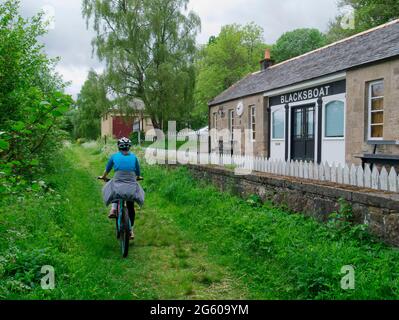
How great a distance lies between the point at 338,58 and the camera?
42.9ft

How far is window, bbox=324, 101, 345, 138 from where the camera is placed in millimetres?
12320

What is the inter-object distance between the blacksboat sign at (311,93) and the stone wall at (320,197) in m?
5.49

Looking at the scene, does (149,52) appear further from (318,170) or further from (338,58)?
(318,170)

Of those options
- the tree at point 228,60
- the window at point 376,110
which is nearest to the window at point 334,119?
the window at point 376,110

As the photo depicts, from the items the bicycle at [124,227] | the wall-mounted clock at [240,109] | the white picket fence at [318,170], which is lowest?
the bicycle at [124,227]

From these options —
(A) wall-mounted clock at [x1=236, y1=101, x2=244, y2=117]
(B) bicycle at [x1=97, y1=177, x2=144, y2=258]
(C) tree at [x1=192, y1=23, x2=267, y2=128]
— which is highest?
(C) tree at [x1=192, y1=23, x2=267, y2=128]

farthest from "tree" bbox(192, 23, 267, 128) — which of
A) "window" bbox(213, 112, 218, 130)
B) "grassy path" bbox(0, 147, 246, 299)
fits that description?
"grassy path" bbox(0, 147, 246, 299)

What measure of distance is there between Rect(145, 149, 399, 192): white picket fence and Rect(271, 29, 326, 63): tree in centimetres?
4246

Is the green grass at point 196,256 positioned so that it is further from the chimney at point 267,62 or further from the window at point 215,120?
the window at point 215,120

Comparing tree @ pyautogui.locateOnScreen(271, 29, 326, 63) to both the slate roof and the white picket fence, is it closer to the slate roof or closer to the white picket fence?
the slate roof

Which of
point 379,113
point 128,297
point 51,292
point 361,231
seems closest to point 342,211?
point 361,231

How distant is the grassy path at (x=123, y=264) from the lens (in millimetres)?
4465

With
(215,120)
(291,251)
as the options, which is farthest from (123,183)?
(215,120)
